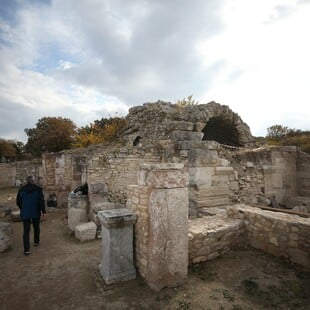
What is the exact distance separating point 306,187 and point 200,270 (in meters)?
7.83

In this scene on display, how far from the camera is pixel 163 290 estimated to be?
3.47 metres

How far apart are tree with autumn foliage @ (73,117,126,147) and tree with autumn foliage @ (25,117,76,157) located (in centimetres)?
187

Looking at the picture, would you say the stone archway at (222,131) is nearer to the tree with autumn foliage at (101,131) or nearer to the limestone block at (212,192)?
the limestone block at (212,192)

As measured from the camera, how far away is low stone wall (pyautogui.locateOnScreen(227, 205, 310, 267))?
3.96m

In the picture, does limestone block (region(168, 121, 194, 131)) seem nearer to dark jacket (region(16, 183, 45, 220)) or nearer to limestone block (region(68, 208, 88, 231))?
limestone block (region(68, 208, 88, 231))

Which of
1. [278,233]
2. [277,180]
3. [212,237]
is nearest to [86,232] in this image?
[212,237]

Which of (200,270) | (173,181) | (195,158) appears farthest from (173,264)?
(195,158)

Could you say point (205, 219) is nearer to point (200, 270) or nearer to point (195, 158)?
point (200, 270)

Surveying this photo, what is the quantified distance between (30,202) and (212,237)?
3.99 meters

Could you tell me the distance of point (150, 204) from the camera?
11.4ft

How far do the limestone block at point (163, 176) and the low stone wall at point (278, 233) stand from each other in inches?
81.1

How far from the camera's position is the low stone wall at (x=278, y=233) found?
396 centimetres

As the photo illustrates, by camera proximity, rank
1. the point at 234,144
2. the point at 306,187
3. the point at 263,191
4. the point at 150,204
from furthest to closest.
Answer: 1. the point at 234,144
2. the point at 306,187
3. the point at 263,191
4. the point at 150,204

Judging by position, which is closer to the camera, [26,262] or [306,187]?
[26,262]
